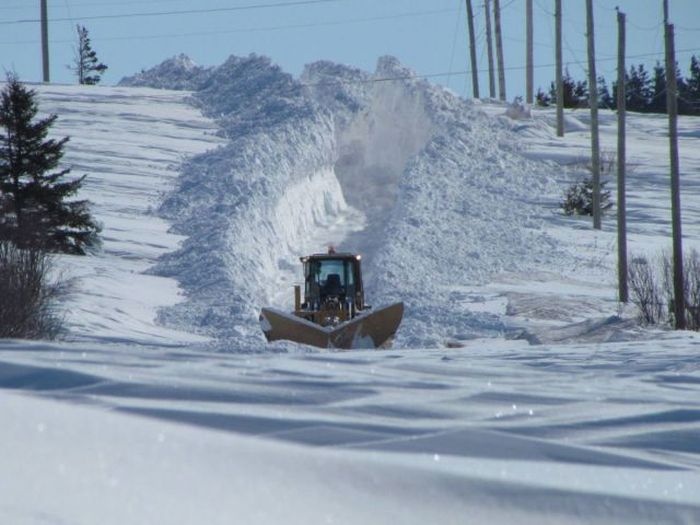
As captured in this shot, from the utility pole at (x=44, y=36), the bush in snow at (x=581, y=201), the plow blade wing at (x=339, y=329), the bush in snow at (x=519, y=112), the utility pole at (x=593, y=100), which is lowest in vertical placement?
the plow blade wing at (x=339, y=329)

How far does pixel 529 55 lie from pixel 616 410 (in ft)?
186

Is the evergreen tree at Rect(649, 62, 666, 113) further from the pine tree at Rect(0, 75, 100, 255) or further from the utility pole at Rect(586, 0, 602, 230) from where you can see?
the pine tree at Rect(0, 75, 100, 255)

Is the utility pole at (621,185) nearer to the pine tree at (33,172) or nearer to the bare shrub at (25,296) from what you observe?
the bare shrub at (25,296)

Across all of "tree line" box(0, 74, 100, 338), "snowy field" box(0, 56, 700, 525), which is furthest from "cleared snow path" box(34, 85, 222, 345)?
"tree line" box(0, 74, 100, 338)

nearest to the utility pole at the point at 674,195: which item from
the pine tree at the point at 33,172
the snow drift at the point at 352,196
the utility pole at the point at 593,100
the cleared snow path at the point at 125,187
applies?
the snow drift at the point at 352,196

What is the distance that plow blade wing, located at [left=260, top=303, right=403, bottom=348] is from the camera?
19.5 meters

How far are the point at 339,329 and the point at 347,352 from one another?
257 inches

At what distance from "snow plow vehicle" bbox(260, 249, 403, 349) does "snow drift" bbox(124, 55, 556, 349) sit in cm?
127

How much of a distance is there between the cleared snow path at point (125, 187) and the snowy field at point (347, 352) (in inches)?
5.2

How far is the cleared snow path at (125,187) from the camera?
76.4 ft

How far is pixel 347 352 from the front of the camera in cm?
1314

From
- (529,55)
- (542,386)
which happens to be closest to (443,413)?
(542,386)

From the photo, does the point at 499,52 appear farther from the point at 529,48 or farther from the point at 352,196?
the point at 352,196

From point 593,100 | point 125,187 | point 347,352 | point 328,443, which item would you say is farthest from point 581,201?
point 328,443
